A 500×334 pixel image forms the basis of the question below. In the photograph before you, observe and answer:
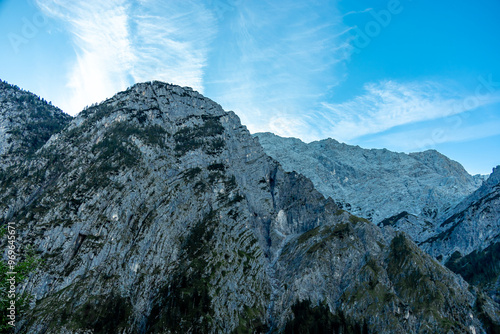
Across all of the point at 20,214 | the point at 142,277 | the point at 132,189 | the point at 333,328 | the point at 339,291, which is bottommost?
the point at 333,328

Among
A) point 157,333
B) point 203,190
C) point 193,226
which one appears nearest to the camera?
point 157,333

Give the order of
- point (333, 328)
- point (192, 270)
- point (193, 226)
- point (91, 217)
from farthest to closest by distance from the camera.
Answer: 1. point (193, 226)
2. point (91, 217)
3. point (192, 270)
4. point (333, 328)

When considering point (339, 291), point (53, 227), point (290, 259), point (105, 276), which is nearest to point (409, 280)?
point (339, 291)

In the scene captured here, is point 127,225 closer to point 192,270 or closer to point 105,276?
point 105,276

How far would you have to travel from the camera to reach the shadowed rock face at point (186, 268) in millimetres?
138000

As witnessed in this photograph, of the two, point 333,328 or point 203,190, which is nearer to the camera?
point 333,328

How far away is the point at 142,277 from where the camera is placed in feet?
502

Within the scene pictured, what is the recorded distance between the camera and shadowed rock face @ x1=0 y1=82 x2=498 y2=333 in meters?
138

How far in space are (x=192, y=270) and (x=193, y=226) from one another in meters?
29.5

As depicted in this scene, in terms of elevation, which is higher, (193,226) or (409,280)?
(193,226)

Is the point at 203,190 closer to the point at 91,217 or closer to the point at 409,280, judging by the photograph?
the point at 91,217

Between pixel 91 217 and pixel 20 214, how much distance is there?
3731 centimetres

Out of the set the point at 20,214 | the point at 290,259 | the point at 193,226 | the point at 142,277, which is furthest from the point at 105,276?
the point at 290,259

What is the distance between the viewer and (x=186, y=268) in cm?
15712
